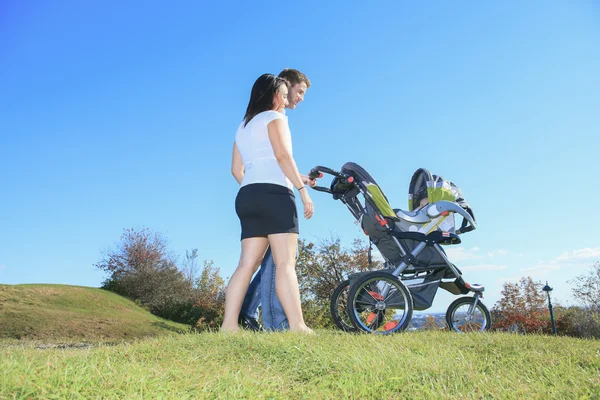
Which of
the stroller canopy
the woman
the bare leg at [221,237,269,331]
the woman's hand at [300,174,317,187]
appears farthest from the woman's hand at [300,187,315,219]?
the stroller canopy

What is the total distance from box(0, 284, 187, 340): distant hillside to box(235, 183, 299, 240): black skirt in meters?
9.32

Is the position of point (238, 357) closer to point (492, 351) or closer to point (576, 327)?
point (492, 351)

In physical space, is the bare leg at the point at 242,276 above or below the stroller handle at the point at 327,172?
below

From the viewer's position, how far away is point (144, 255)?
23.8m

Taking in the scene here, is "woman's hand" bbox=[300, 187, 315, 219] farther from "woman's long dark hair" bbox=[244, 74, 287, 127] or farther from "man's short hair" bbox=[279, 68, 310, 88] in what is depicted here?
"man's short hair" bbox=[279, 68, 310, 88]

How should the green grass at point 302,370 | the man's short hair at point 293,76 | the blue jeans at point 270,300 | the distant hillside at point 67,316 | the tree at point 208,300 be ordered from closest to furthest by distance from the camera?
the green grass at point 302,370 < the blue jeans at point 270,300 < the man's short hair at point 293,76 < the distant hillside at point 67,316 < the tree at point 208,300

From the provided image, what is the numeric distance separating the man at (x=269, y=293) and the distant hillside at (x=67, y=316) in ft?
27.6

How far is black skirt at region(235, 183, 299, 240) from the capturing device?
481cm

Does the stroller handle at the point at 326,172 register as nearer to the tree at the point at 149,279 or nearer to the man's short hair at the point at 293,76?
the man's short hair at the point at 293,76

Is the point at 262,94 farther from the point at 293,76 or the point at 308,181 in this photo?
the point at 308,181

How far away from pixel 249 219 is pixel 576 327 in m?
17.2

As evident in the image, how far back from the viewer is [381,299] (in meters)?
5.65

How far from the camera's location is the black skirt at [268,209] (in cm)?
481

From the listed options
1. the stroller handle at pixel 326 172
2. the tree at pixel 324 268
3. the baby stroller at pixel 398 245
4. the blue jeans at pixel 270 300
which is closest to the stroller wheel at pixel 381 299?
the baby stroller at pixel 398 245
